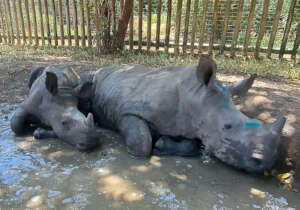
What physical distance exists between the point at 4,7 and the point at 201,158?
11090mm

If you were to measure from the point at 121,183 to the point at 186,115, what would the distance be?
113 centimetres

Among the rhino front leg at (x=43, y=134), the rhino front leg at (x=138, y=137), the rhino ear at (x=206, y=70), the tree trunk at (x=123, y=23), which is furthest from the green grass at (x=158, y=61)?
the rhino ear at (x=206, y=70)

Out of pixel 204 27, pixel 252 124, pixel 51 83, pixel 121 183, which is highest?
pixel 204 27

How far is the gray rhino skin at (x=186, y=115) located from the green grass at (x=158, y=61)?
2.96m

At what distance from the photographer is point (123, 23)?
8875mm

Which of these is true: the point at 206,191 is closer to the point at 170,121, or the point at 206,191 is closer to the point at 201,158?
the point at 201,158

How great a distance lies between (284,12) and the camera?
9906mm

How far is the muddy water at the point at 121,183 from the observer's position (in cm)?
278

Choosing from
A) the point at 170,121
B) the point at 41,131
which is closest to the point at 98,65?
the point at 41,131

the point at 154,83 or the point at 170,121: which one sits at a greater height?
the point at 154,83

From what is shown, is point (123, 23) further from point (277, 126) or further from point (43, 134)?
point (277, 126)

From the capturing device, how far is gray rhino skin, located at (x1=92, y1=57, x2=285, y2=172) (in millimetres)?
2996

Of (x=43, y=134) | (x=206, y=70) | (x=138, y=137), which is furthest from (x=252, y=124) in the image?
(x=43, y=134)

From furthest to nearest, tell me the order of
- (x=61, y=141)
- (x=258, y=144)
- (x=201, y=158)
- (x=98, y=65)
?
(x=98, y=65) → (x=61, y=141) → (x=201, y=158) → (x=258, y=144)
